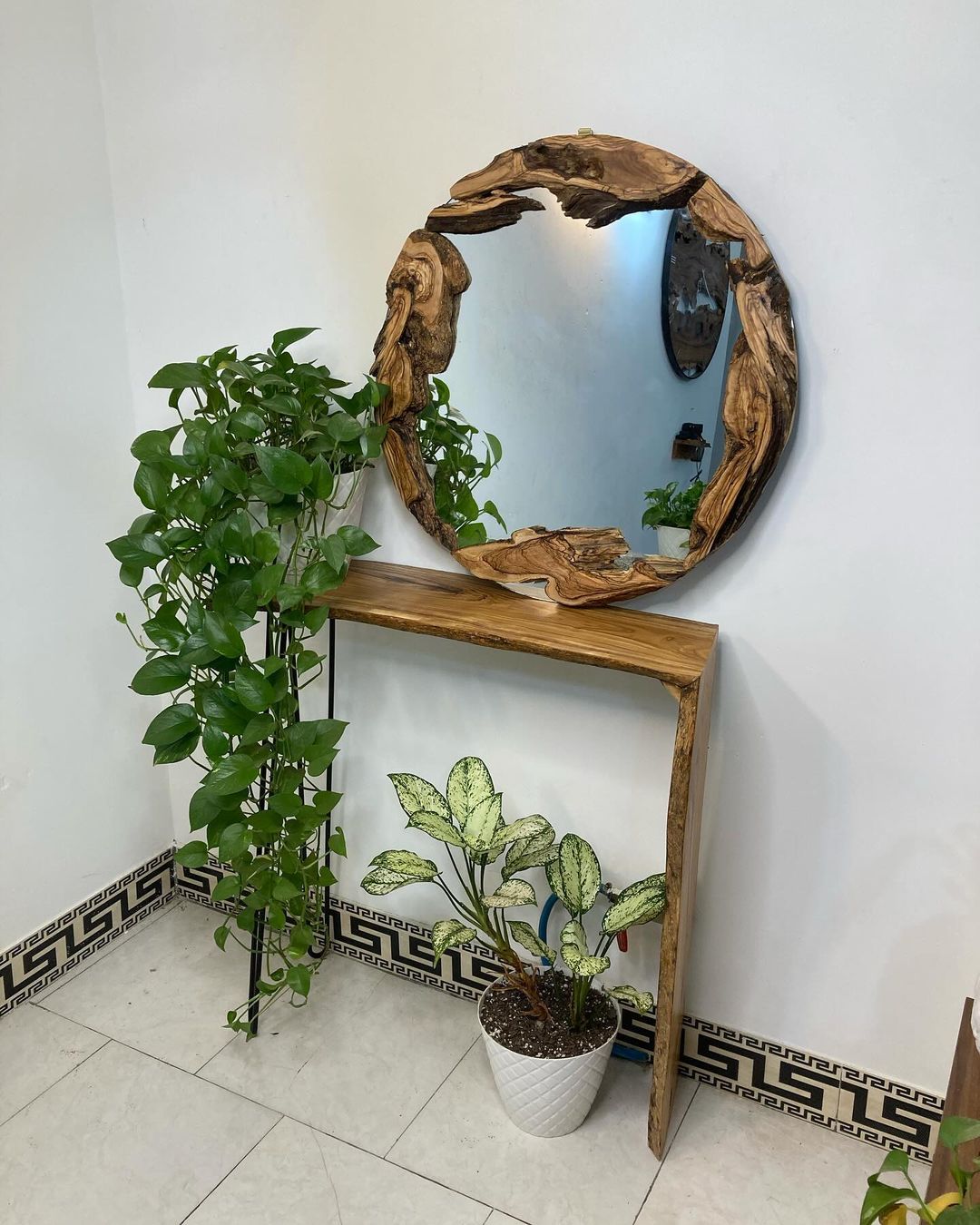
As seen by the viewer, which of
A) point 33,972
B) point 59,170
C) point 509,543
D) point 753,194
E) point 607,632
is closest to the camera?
point 753,194

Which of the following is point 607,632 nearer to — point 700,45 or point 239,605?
point 239,605

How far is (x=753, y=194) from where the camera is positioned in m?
1.31

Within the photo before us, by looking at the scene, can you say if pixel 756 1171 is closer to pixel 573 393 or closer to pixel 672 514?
pixel 672 514

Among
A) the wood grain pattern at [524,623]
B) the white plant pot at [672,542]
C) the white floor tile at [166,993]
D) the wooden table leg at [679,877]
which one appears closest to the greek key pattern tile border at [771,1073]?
the wooden table leg at [679,877]

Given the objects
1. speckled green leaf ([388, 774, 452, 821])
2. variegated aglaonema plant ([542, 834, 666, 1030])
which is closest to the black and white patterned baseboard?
variegated aglaonema plant ([542, 834, 666, 1030])

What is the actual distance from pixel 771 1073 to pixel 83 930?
4.19 ft

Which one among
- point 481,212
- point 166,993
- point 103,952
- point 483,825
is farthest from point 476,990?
point 481,212

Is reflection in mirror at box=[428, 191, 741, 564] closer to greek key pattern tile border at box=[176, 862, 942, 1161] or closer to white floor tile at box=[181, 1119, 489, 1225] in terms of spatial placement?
A: greek key pattern tile border at box=[176, 862, 942, 1161]

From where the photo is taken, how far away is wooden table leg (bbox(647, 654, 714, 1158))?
133cm

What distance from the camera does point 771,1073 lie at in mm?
1618

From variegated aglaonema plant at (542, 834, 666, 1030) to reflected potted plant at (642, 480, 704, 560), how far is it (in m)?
0.47

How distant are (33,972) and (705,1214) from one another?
1.23m

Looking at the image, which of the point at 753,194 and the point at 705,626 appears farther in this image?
the point at 705,626

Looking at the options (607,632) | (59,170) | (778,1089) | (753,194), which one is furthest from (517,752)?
(59,170)
